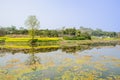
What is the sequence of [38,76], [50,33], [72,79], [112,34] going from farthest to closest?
[112,34]
[50,33]
[38,76]
[72,79]

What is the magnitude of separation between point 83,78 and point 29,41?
22675mm

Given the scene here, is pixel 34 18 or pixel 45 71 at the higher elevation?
pixel 34 18

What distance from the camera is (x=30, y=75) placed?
32.3 ft

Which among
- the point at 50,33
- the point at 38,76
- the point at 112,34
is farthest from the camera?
the point at 112,34

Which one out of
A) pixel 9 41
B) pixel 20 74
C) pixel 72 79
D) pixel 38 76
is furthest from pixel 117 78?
pixel 9 41

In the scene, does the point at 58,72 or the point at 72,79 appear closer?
the point at 72,79

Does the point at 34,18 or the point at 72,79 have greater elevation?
the point at 34,18

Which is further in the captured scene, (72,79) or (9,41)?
(9,41)

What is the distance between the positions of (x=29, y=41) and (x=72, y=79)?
2273cm

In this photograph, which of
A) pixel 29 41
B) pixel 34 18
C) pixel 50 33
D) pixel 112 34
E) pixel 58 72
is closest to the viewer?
pixel 58 72

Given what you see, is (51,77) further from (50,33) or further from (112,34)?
(112,34)

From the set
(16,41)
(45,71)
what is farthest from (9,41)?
(45,71)

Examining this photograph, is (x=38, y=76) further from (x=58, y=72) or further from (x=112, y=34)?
(x=112, y=34)

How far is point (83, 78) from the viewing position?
9.16 m
